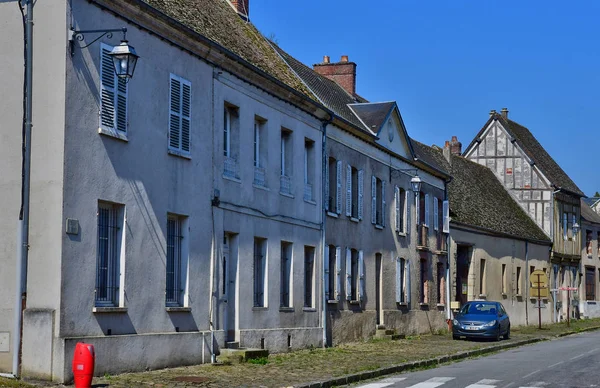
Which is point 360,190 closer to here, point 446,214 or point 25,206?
point 446,214

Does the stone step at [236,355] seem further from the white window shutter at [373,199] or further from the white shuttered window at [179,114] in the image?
the white window shutter at [373,199]

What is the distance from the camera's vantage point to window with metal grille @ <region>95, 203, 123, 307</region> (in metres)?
16.4

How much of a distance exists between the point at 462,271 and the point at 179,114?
2721 cm

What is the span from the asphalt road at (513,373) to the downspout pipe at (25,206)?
5.70 m

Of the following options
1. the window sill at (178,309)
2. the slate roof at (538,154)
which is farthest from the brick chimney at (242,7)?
the slate roof at (538,154)

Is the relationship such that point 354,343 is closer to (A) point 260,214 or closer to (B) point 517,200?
(A) point 260,214

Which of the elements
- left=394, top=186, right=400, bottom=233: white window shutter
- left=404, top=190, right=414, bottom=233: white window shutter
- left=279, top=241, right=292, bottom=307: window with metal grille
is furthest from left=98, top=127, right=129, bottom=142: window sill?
left=404, top=190, right=414, bottom=233: white window shutter

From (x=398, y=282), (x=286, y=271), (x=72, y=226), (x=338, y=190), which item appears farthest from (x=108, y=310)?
(x=398, y=282)

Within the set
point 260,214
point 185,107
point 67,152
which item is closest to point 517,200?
point 260,214

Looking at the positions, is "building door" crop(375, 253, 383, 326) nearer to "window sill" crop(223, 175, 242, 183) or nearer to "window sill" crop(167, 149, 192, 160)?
"window sill" crop(223, 175, 242, 183)

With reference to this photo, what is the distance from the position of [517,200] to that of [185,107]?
40.8 metres

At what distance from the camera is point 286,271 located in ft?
81.7

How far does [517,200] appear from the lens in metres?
57.3

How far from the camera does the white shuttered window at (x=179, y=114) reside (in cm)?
1877
